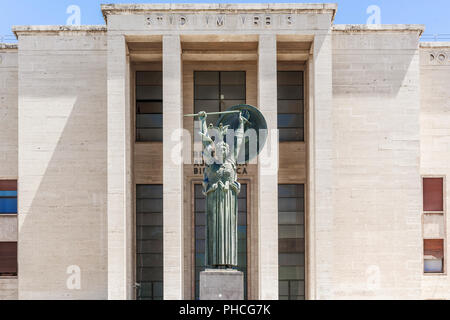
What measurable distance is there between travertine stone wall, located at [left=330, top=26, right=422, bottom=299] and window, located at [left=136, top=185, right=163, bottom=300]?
7.39 meters

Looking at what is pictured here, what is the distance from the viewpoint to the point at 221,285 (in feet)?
55.3

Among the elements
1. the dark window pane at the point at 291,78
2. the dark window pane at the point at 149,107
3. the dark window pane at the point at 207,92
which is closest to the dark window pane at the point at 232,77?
the dark window pane at the point at 207,92

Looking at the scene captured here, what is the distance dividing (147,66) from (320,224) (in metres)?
10.2

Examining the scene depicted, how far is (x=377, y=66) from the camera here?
77.6 feet

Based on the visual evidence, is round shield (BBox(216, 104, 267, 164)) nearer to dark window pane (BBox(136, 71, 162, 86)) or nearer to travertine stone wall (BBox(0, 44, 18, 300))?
dark window pane (BBox(136, 71, 162, 86))

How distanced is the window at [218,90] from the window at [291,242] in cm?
438

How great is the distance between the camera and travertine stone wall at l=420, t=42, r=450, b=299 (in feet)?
81.6

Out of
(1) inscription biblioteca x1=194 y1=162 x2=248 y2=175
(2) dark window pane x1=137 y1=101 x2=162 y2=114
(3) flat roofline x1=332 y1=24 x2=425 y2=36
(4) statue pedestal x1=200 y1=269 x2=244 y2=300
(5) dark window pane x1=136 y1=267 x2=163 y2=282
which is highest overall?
(3) flat roofline x1=332 y1=24 x2=425 y2=36

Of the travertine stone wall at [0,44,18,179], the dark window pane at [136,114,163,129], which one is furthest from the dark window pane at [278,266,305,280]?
the travertine stone wall at [0,44,18,179]

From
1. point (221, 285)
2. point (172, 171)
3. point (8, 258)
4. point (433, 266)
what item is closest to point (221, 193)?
point (221, 285)

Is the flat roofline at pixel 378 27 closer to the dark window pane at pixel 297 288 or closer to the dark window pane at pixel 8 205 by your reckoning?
the dark window pane at pixel 297 288

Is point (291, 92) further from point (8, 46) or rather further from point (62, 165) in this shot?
point (8, 46)

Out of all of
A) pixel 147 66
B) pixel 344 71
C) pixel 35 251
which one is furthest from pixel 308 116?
pixel 35 251

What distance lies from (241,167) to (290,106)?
3.50 metres
